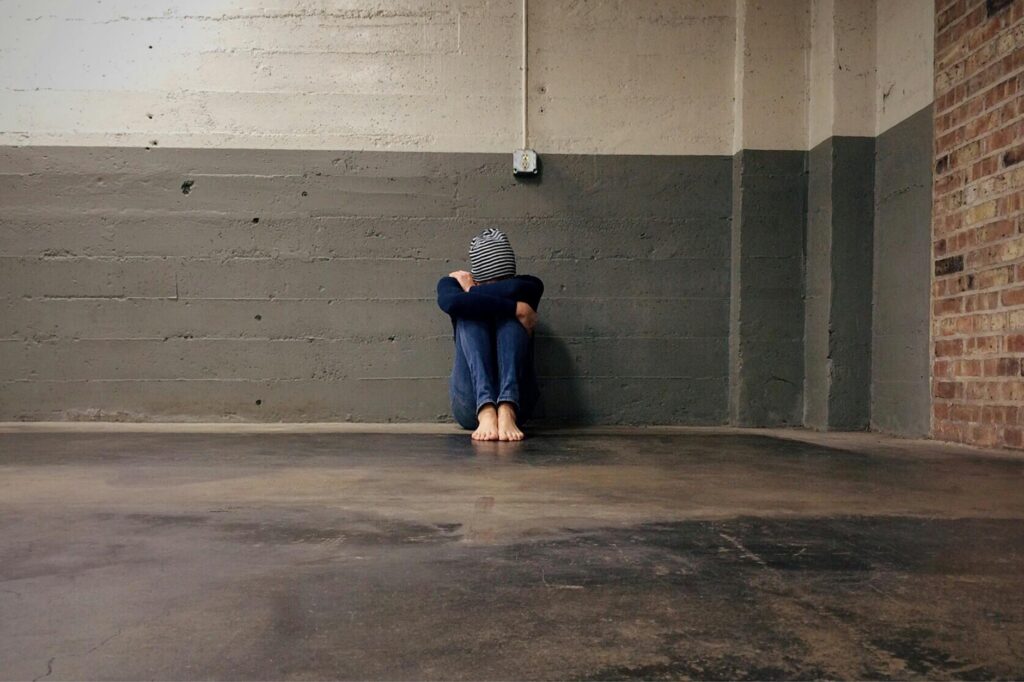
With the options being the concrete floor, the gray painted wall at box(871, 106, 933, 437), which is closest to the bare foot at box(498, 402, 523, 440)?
the concrete floor

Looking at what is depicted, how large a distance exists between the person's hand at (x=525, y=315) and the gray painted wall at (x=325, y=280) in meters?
0.72

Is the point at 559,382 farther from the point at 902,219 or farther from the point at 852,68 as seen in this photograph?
the point at 852,68

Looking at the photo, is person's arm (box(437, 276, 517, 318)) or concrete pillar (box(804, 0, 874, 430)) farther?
concrete pillar (box(804, 0, 874, 430))

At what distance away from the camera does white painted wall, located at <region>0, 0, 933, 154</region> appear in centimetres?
430

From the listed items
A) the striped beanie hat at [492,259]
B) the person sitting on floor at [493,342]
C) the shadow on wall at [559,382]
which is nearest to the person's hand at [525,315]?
the person sitting on floor at [493,342]

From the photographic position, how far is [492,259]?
3752 millimetres

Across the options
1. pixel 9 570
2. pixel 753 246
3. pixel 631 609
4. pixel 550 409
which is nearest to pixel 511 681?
pixel 631 609

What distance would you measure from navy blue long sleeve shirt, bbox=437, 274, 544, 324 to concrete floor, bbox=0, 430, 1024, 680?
3.86 feet

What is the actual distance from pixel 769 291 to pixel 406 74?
2.39 meters

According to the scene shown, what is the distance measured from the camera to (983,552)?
1.40 metres

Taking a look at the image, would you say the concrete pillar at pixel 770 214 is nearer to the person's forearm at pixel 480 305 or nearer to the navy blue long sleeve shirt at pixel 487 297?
the navy blue long sleeve shirt at pixel 487 297

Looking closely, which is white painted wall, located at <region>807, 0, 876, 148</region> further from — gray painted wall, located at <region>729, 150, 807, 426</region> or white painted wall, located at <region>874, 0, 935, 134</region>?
gray painted wall, located at <region>729, 150, 807, 426</region>

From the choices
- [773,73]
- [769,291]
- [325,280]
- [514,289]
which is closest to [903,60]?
[773,73]

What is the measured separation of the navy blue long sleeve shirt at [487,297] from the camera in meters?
3.52
